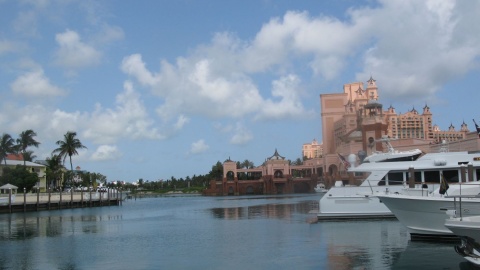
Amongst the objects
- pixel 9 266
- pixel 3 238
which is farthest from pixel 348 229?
pixel 3 238

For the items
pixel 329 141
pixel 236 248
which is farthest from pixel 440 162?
pixel 329 141

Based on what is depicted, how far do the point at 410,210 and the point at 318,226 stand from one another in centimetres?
1010

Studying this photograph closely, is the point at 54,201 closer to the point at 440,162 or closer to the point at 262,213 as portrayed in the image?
the point at 262,213

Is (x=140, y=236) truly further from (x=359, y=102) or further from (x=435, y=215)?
(x=359, y=102)

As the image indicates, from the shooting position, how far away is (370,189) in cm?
3288

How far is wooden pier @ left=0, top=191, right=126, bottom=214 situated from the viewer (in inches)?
2512

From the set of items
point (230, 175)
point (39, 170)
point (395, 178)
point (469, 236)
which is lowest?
point (469, 236)

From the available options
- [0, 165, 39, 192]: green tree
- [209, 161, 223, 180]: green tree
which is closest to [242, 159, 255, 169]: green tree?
[209, 161, 223, 180]: green tree

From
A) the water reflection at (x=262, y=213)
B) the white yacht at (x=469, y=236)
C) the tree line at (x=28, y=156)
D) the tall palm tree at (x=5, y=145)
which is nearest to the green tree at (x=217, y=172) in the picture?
the tree line at (x=28, y=156)

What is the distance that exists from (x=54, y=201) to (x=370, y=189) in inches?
2010

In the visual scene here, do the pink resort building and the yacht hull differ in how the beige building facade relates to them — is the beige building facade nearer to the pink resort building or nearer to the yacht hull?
the pink resort building

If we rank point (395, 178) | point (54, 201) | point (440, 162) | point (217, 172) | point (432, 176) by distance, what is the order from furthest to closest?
point (217, 172) < point (54, 201) < point (395, 178) < point (432, 176) < point (440, 162)

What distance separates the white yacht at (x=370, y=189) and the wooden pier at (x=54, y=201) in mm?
43516

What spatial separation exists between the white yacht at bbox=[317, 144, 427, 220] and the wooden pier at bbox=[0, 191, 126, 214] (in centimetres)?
4352
